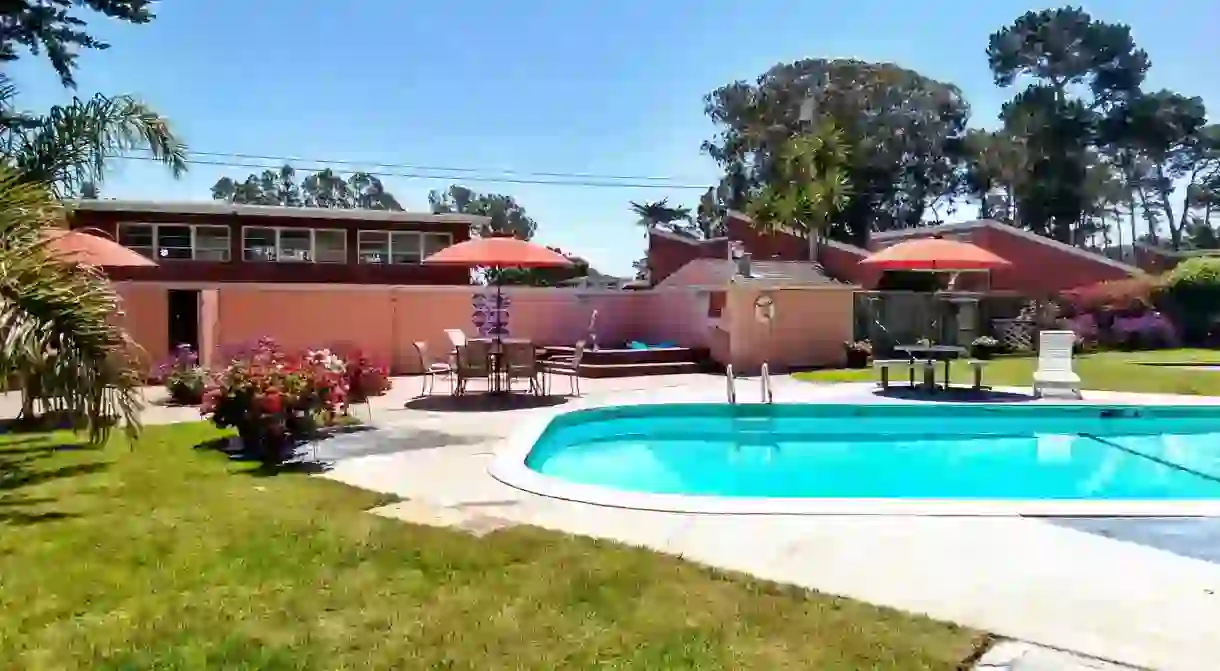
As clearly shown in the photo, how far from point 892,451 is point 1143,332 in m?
18.4

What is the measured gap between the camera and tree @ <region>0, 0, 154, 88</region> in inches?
685

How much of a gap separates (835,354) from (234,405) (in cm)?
1548

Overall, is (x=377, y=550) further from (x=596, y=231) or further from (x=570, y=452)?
(x=596, y=231)

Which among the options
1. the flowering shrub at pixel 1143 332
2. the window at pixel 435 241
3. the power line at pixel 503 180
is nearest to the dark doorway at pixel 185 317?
the window at pixel 435 241

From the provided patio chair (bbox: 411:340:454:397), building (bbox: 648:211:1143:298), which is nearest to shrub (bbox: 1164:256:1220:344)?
building (bbox: 648:211:1143:298)

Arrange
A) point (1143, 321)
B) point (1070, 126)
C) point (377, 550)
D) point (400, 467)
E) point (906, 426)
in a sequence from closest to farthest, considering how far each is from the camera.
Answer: point (377, 550) < point (400, 467) < point (906, 426) < point (1143, 321) < point (1070, 126)

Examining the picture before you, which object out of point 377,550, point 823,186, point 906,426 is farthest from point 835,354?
point 377,550

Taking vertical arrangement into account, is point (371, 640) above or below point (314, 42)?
below

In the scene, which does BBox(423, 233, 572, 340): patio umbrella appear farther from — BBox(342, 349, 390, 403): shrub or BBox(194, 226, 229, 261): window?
BBox(194, 226, 229, 261): window

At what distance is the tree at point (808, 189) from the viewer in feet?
99.0

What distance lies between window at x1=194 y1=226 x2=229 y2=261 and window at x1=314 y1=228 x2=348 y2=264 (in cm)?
251

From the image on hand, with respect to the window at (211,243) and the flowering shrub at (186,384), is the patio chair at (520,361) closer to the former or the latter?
the flowering shrub at (186,384)

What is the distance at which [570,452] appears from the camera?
40.4 ft

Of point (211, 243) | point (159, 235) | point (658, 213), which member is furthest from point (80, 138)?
point (658, 213)
